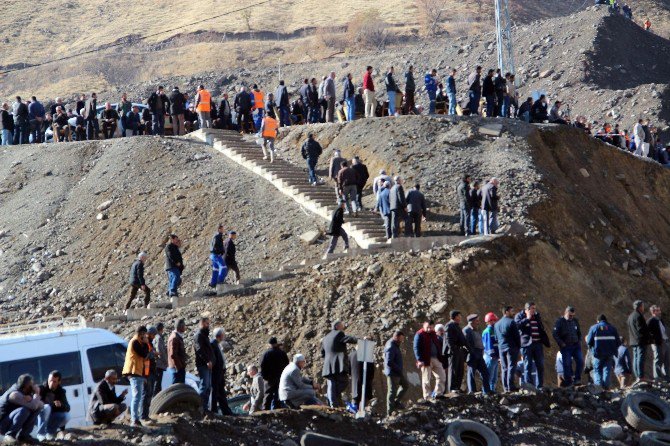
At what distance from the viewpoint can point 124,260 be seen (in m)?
31.8

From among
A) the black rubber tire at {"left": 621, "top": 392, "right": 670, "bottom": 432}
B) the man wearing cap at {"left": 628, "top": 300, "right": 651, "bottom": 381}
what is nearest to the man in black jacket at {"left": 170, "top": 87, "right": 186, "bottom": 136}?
the man wearing cap at {"left": 628, "top": 300, "right": 651, "bottom": 381}

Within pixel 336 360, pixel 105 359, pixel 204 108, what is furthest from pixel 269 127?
pixel 336 360

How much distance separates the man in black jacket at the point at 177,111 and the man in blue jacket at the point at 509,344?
64.6ft

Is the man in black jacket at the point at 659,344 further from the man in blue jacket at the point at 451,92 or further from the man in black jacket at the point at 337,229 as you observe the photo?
the man in blue jacket at the point at 451,92

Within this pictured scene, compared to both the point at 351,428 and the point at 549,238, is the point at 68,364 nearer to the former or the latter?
the point at 351,428

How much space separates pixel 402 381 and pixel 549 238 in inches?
425

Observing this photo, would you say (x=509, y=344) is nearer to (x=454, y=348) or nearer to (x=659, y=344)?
(x=454, y=348)

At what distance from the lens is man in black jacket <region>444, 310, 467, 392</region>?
65.6 feet

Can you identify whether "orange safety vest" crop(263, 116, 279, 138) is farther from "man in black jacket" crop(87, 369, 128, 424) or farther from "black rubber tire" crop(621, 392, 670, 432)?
"man in black jacket" crop(87, 369, 128, 424)

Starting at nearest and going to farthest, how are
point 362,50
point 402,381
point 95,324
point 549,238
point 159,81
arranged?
1. point 402,381
2. point 95,324
3. point 549,238
4. point 159,81
5. point 362,50

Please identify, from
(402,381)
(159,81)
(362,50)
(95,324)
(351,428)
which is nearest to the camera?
(351,428)

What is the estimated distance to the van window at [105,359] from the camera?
20031 millimetres

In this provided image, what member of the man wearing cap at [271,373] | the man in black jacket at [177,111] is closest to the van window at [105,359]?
the man wearing cap at [271,373]

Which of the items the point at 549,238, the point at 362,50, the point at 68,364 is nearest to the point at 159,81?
the point at 362,50
